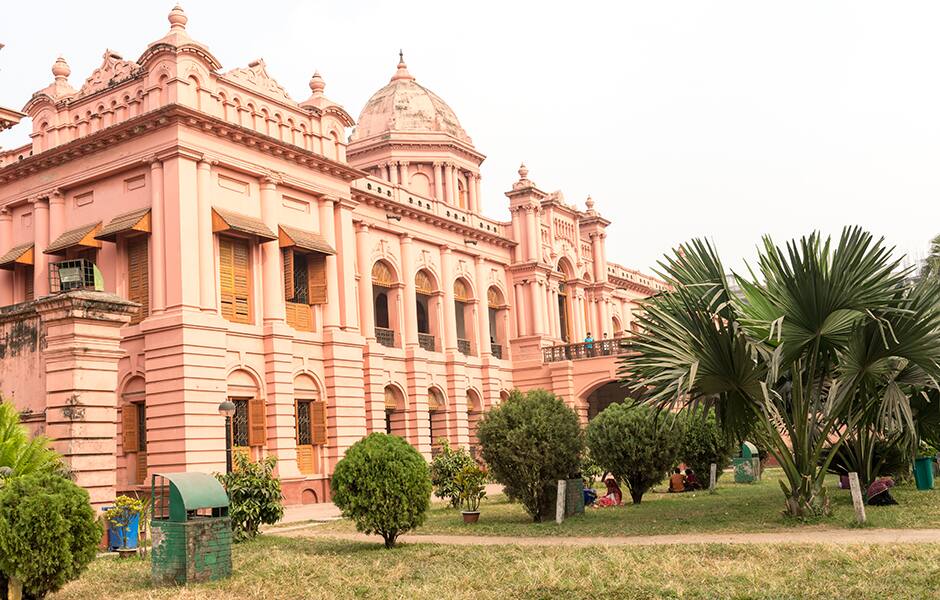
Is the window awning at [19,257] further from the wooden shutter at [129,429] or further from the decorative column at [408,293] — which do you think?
the decorative column at [408,293]

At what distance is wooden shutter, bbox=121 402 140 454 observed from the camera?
75.2 feet

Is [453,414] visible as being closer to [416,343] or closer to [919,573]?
[416,343]

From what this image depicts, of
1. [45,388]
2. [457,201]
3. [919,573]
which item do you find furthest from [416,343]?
[919,573]

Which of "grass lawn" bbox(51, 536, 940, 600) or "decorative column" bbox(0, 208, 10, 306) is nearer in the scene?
"grass lawn" bbox(51, 536, 940, 600)

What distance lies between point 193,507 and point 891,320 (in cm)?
1073

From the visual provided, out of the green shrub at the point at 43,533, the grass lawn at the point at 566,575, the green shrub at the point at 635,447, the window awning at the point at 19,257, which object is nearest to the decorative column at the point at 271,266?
the window awning at the point at 19,257

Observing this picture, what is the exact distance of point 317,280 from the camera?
26.8 meters

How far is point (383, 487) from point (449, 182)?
105ft

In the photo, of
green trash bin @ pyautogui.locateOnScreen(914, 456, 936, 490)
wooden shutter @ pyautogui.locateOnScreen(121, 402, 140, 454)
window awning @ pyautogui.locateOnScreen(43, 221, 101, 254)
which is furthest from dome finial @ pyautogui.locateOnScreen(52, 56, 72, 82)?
green trash bin @ pyautogui.locateOnScreen(914, 456, 936, 490)

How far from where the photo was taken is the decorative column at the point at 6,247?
1029 inches

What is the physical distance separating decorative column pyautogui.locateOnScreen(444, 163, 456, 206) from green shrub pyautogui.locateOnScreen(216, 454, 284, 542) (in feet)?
94.1

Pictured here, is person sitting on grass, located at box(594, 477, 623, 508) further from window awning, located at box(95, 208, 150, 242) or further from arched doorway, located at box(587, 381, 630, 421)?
arched doorway, located at box(587, 381, 630, 421)

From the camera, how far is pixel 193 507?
36.1ft

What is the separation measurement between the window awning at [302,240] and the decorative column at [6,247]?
26.6ft
